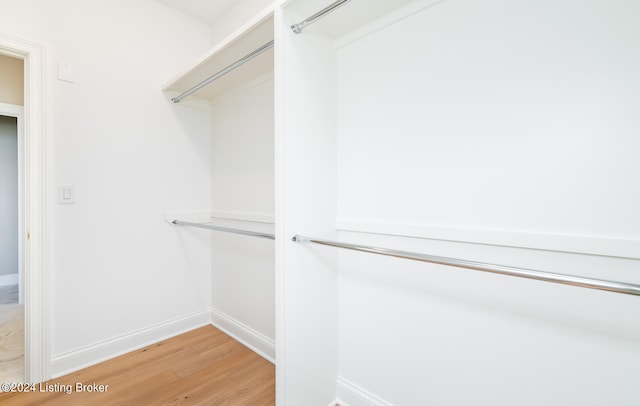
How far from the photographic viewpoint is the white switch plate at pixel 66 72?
175cm

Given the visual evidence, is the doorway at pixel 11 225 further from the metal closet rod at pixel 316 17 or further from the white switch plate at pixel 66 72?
the metal closet rod at pixel 316 17

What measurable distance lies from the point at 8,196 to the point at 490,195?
17.1 feet

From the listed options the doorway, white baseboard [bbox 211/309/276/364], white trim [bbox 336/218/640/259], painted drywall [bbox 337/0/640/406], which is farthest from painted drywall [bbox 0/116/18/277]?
white trim [bbox 336/218/640/259]

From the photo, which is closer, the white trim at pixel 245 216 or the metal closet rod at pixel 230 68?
the metal closet rod at pixel 230 68

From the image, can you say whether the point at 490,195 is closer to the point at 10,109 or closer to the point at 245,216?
the point at 245,216

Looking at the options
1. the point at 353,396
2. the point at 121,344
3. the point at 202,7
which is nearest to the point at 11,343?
the point at 121,344

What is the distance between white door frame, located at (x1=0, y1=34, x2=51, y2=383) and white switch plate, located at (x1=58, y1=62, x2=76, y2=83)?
0.08 m

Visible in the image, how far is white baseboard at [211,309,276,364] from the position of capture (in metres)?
1.92

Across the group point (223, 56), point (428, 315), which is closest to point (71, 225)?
point (223, 56)

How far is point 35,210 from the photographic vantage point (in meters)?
1.65

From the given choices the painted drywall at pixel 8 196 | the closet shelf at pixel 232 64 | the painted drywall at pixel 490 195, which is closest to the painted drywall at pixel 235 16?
the closet shelf at pixel 232 64

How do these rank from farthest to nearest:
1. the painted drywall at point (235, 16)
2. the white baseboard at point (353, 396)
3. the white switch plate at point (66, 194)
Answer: the painted drywall at point (235, 16) < the white switch plate at point (66, 194) < the white baseboard at point (353, 396)

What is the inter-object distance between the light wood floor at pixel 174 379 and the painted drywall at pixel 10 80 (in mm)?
2337

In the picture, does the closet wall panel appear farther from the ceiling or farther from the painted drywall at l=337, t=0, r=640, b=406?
the ceiling
